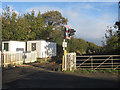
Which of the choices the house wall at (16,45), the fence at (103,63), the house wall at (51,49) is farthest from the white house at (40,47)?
the fence at (103,63)

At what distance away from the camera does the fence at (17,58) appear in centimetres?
1627

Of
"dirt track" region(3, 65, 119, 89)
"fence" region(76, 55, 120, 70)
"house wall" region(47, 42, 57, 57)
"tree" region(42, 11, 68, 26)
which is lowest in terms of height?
"dirt track" region(3, 65, 119, 89)

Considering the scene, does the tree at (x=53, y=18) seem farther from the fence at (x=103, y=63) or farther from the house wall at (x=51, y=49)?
the fence at (x=103, y=63)

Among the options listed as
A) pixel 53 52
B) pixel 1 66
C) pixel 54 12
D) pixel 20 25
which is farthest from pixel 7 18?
pixel 54 12

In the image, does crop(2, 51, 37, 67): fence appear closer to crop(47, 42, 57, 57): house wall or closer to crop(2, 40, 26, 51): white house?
crop(2, 40, 26, 51): white house

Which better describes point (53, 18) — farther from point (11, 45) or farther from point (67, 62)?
point (67, 62)

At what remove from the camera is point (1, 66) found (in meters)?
15.7

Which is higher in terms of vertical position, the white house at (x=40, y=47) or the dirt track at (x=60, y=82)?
the white house at (x=40, y=47)

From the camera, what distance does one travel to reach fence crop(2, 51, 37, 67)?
16266 mm

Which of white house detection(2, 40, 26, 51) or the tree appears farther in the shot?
the tree

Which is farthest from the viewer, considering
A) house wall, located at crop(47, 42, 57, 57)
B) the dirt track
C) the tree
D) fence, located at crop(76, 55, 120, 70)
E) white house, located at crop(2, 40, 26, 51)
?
the tree

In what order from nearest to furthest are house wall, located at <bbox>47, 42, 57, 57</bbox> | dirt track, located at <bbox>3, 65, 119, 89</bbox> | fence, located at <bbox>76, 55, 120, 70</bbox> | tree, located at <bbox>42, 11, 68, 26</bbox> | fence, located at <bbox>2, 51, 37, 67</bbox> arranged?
1. dirt track, located at <bbox>3, 65, 119, 89</bbox>
2. fence, located at <bbox>76, 55, 120, 70</bbox>
3. fence, located at <bbox>2, 51, 37, 67</bbox>
4. house wall, located at <bbox>47, 42, 57, 57</bbox>
5. tree, located at <bbox>42, 11, 68, 26</bbox>

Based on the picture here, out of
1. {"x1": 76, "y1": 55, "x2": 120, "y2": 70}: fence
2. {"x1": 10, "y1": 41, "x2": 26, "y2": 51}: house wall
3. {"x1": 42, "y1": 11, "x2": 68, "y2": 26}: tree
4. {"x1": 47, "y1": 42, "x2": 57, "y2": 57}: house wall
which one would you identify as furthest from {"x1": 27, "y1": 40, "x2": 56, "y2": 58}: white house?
{"x1": 42, "y1": 11, "x2": 68, "y2": 26}: tree

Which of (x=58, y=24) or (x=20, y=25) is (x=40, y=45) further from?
(x=58, y=24)
